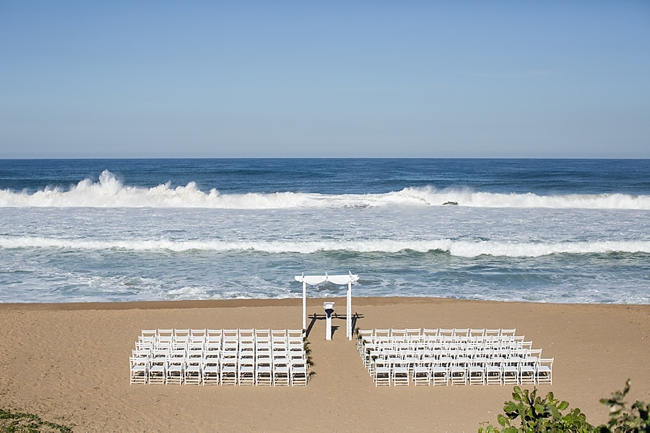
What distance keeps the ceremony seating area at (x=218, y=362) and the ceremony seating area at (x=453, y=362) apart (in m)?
1.63

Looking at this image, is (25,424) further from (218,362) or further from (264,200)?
(264,200)

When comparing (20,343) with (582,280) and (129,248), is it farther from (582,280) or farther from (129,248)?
(582,280)

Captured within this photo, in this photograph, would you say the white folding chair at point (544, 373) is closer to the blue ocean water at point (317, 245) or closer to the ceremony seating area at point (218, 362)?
the ceremony seating area at point (218, 362)

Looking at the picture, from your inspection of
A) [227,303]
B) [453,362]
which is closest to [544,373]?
[453,362]

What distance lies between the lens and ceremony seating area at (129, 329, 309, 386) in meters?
13.1

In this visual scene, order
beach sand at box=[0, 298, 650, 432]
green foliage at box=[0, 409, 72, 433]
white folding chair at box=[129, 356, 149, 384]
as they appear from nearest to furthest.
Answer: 1. green foliage at box=[0, 409, 72, 433]
2. beach sand at box=[0, 298, 650, 432]
3. white folding chair at box=[129, 356, 149, 384]

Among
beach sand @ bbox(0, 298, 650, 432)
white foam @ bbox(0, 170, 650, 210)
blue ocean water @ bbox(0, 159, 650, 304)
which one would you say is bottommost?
beach sand @ bbox(0, 298, 650, 432)

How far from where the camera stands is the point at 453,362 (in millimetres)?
13547

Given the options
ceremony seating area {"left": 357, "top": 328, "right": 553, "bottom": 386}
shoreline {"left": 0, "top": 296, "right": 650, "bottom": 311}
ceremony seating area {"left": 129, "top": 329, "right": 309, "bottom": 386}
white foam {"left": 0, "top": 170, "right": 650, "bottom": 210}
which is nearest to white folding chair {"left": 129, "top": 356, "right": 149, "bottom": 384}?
ceremony seating area {"left": 129, "top": 329, "right": 309, "bottom": 386}

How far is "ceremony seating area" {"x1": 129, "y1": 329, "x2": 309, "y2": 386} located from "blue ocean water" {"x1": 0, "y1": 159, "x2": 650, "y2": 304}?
640cm

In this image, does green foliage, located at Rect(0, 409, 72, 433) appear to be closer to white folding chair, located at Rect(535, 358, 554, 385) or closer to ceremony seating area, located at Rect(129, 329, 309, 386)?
ceremony seating area, located at Rect(129, 329, 309, 386)

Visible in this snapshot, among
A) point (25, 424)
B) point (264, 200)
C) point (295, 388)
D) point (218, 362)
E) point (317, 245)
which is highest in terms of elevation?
point (264, 200)

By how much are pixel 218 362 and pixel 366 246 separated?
15495 mm

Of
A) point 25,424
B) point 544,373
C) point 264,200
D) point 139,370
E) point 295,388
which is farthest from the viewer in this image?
point 264,200
